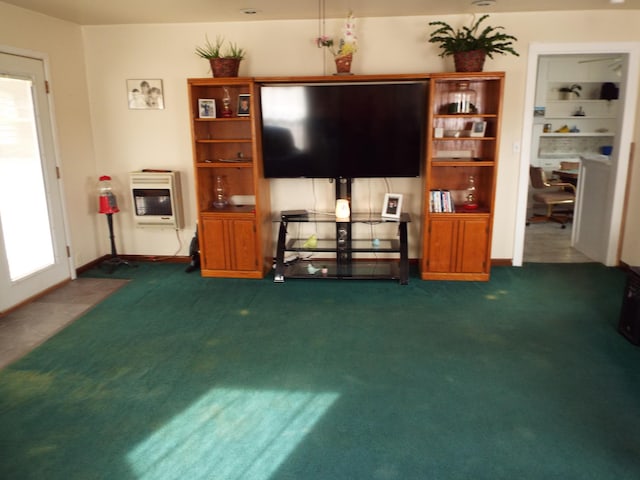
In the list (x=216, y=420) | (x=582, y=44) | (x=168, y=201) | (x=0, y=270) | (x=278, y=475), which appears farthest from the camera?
(x=168, y=201)

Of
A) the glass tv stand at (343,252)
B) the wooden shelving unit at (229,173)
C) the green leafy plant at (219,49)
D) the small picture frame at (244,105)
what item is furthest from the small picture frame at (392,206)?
the green leafy plant at (219,49)

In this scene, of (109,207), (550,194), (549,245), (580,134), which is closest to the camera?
(109,207)

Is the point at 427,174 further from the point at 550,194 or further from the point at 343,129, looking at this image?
the point at 550,194

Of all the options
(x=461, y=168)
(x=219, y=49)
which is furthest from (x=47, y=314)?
(x=461, y=168)

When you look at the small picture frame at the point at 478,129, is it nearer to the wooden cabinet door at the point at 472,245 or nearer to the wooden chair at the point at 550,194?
the wooden cabinet door at the point at 472,245

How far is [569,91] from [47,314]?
28.1 ft

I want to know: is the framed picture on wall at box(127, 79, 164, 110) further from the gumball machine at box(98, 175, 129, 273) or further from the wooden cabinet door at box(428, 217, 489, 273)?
the wooden cabinet door at box(428, 217, 489, 273)

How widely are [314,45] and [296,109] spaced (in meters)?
0.77

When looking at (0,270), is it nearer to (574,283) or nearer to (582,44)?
(574,283)

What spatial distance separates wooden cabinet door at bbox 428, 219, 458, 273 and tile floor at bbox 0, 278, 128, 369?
3222 millimetres

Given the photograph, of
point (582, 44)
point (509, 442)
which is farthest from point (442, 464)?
point (582, 44)

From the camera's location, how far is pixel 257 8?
437cm

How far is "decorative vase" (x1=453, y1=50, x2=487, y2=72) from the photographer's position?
441 cm

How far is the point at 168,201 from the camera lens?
5.21 m
